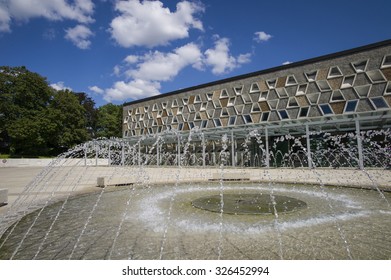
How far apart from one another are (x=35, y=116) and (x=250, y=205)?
51.5 metres

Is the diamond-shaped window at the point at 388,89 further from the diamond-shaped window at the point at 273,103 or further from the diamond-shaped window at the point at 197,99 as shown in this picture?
the diamond-shaped window at the point at 197,99

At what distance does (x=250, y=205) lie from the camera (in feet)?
25.2

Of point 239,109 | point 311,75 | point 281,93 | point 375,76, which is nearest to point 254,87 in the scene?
point 239,109

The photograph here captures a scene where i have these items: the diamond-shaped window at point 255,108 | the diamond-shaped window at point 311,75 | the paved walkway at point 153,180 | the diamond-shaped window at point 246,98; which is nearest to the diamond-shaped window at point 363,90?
the diamond-shaped window at point 311,75

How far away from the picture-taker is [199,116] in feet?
133

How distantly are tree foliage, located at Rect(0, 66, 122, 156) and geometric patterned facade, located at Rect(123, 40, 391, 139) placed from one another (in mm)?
17343

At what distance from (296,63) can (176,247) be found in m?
31.6

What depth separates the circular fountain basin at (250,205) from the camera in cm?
689

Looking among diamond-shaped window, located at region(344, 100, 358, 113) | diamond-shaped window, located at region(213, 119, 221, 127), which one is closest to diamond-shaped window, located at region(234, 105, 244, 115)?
diamond-shaped window, located at region(213, 119, 221, 127)

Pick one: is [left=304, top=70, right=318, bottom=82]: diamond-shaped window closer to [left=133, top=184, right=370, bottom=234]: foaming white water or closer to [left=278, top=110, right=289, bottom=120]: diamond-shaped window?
[left=278, top=110, right=289, bottom=120]: diamond-shaped window

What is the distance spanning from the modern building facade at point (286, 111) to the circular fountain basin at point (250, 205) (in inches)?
623

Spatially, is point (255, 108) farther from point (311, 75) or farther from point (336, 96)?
point (336, 96)
